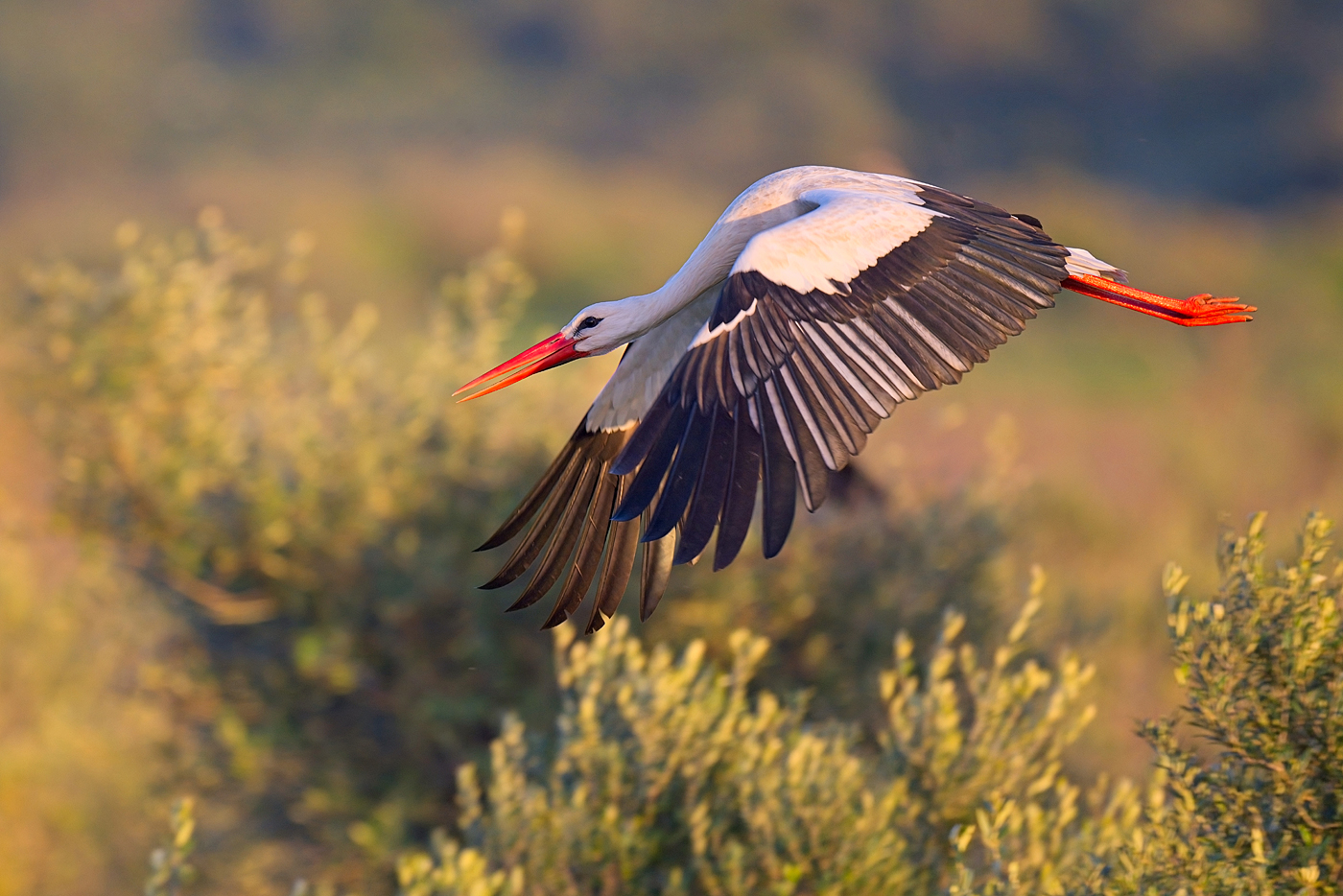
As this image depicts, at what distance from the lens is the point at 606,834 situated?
343cm

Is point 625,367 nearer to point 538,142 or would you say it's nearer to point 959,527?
point 959,527

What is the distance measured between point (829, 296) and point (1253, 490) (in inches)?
349

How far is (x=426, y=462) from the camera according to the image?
17.5 feet

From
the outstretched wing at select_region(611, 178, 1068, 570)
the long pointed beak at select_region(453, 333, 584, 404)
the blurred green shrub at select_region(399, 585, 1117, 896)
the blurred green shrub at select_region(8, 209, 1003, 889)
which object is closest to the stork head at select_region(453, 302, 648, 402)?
the long pointed beak at select_region(453, 333, 584, 404)

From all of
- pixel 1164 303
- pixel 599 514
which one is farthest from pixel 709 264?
pixel 1164 303

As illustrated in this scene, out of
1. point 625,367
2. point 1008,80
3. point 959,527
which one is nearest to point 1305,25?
point 1008,80

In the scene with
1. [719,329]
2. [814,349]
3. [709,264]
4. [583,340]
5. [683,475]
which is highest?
[583,340]

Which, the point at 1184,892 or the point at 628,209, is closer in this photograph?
the point at 1184,892

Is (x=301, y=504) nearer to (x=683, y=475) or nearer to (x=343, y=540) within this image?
(x=343, y=540)

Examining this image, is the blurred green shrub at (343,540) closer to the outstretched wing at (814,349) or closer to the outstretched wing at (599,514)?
the outstretched wing at (599,514)

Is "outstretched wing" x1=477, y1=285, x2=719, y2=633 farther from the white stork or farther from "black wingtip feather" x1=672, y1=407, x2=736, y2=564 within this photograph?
"black wingtip feather" x1=672, y1=407, x2=736, y2=564

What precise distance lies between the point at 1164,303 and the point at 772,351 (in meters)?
1.47

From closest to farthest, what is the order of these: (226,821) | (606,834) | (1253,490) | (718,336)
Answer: (718,336) < (606,834) < (226,821) < (1253,490)

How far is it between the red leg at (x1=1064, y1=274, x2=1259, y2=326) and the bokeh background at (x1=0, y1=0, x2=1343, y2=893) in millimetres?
1215
